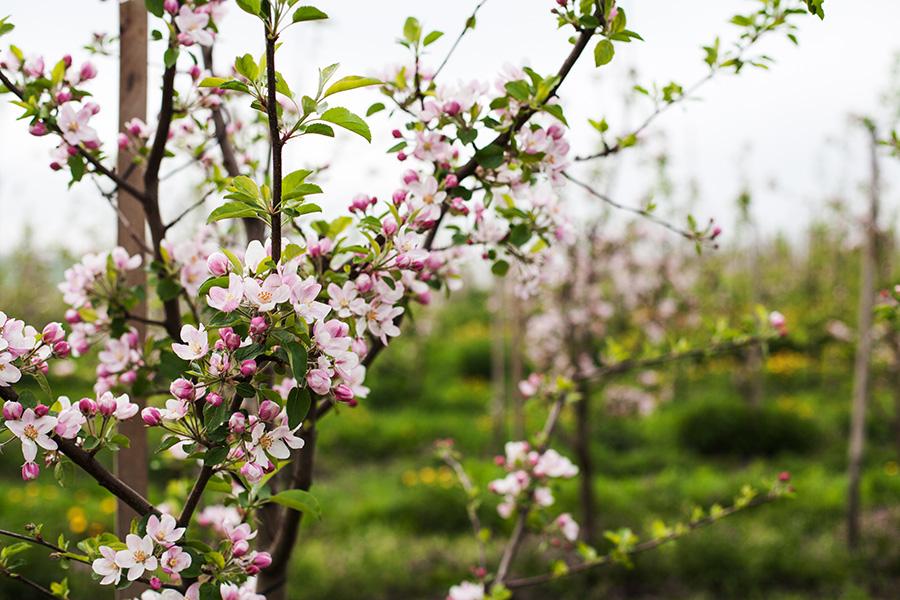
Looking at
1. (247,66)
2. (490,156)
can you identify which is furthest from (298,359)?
(490,156)

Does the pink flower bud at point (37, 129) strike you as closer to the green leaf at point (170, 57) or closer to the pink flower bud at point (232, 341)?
the green leaf at point (170, 57)

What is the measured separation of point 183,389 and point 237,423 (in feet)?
0.26

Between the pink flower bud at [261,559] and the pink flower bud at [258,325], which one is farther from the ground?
the pink flower bud at [258,325]

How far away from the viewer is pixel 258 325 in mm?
929

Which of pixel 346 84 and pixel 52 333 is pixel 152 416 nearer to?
pixel 52 333

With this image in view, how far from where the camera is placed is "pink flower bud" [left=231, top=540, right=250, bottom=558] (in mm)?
1129

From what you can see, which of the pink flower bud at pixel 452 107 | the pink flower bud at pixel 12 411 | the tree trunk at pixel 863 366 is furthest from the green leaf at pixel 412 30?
the tree trunk at pixel 863 366

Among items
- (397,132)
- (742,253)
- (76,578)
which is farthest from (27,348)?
(742,253)

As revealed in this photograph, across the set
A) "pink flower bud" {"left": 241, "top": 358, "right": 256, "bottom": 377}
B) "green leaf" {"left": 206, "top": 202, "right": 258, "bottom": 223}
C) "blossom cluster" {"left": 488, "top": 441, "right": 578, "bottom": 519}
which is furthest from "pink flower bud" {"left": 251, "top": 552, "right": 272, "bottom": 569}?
"blossom cluster" {"left": 488, "top": 441, "right": 578, "bottom": 519}

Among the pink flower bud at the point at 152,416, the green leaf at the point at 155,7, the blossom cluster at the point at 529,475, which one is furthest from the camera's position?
the blossom cluster at the point at 529,475

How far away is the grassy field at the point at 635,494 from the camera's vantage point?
4191 millimetres

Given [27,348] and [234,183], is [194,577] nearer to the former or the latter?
[27,348]

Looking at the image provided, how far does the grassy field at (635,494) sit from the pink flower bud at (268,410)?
1.98 meters

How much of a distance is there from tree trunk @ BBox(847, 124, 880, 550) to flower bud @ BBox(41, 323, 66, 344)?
14.3 ft
